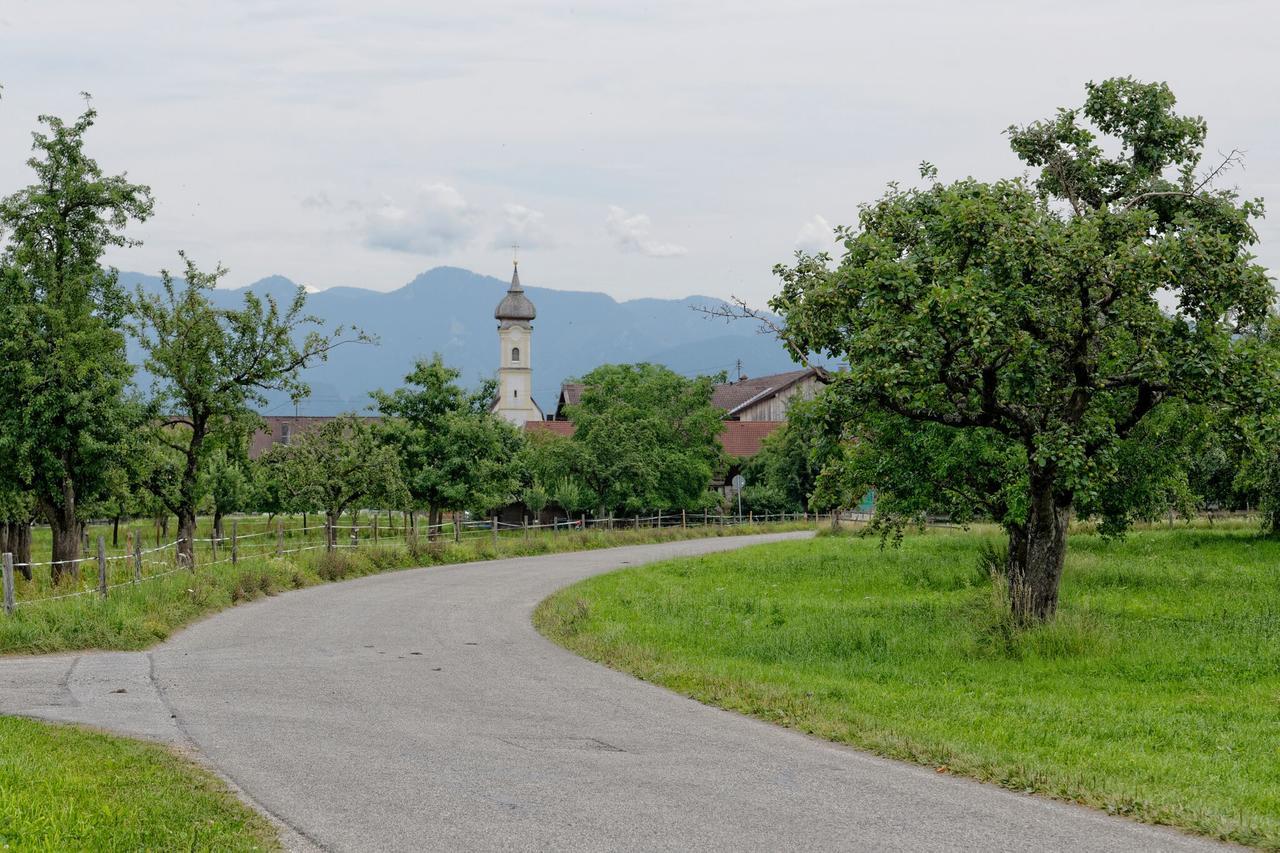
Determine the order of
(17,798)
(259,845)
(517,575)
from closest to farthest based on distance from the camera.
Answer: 1. (259,845)
2. (17,798)
3. (517,575)

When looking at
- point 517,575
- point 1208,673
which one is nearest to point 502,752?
point 1208,673

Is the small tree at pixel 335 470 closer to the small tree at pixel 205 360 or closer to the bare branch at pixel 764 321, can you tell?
the small tree at pixel 205 360

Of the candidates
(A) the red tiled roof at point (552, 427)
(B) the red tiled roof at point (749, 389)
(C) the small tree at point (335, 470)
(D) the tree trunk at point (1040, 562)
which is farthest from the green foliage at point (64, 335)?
(B) the red tiled roof at point (749, 389)

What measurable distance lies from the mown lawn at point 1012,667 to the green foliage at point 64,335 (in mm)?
12597

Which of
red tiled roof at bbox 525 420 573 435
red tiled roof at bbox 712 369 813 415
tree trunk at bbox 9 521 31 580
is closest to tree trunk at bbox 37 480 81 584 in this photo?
tree trunk at bbox 9 521 31 580

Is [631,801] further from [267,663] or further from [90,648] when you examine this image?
[90,648]

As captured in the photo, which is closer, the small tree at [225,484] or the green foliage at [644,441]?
the small tree at [225,484]

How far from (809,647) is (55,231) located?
23.4 metres

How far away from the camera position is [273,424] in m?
135

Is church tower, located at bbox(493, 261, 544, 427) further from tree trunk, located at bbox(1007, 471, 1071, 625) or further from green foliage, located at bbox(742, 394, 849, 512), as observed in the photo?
tree trunk, located at bbox(1007, 471, 1071, 625)

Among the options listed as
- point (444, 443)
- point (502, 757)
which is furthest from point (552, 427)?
point (502, 757)

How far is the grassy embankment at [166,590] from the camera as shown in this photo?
1805cm

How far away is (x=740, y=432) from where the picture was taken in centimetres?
9662

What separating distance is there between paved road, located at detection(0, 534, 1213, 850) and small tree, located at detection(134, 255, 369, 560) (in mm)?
14727
